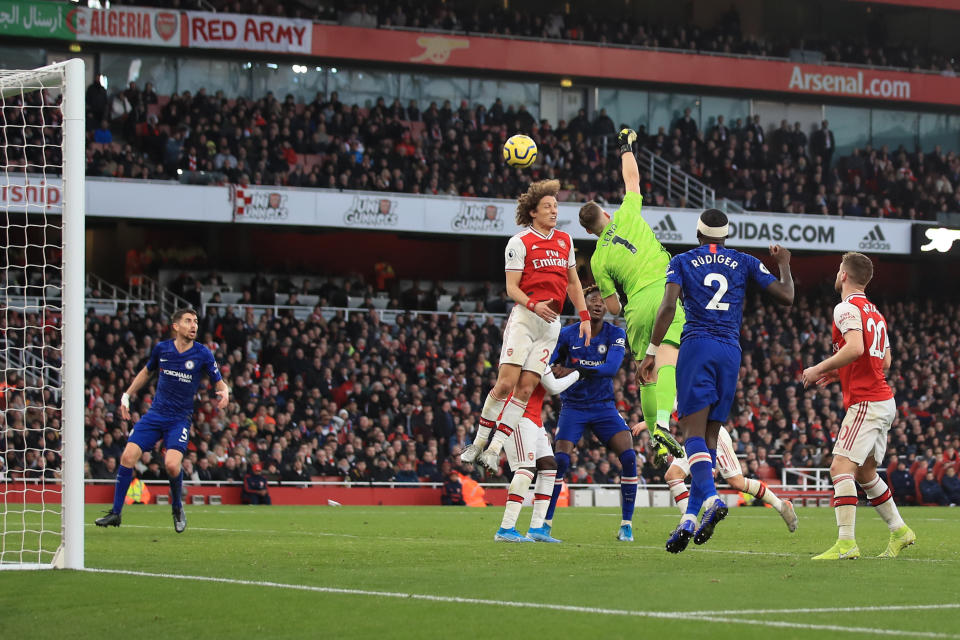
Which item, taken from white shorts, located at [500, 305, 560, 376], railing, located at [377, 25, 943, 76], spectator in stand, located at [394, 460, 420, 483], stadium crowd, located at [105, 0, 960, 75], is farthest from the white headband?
railing, located at [377, 25, 943, 76]

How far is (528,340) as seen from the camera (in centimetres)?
1181

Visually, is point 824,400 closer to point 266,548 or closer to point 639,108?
point 639,108

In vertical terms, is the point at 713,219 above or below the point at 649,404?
above

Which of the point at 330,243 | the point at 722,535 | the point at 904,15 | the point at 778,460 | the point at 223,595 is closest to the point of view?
the point at 223,595

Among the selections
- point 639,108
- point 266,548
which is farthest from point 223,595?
point 639,108

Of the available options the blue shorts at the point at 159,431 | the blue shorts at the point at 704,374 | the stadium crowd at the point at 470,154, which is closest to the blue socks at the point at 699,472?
the blue shorts at the point at 704,374

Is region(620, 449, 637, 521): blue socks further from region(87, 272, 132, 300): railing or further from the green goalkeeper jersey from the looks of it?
region(87, 272, 132, 300): railing

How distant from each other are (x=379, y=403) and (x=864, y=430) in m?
21.4

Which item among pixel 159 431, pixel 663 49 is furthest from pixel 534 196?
pixel 663 49

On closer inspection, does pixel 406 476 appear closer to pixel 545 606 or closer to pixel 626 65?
pixel 626 65

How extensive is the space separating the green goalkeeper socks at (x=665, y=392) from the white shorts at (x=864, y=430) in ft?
5.87

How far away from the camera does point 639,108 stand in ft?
145

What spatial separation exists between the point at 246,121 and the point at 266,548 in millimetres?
26927

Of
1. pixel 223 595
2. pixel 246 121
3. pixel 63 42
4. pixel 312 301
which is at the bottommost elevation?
pixel 223 595
